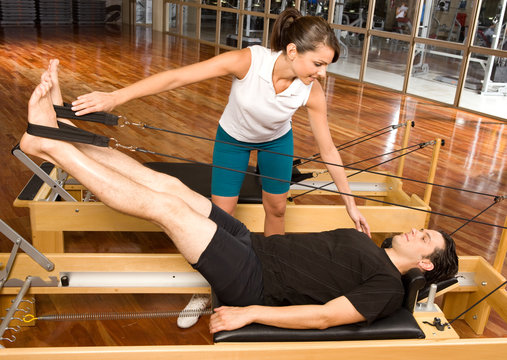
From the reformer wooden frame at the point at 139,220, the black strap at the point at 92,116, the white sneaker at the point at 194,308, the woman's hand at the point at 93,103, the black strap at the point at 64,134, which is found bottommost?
the white sneaker at the point at 194,308

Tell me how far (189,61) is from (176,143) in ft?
13.7

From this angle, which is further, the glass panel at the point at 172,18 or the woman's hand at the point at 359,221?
the glass panel at the point at 172,18

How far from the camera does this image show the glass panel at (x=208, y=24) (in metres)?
10.1

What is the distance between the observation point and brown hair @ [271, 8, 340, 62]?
5.57 feet

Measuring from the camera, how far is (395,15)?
6973 millimetres

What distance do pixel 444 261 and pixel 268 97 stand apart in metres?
0.79

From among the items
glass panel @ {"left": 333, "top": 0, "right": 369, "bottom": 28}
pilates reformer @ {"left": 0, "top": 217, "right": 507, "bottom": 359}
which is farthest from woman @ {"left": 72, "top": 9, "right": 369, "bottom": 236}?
glass panel @ {"left": 333, "top": 0, "right": 369, "bottom": 28}

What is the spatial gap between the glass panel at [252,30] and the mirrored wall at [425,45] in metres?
0.16

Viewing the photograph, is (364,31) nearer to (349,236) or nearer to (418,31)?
(418,31)

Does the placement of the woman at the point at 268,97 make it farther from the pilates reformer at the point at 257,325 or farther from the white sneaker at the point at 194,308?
the pilates reformer at the point at 257,325

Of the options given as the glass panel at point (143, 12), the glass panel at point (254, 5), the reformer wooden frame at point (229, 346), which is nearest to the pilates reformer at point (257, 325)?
the reformer wooden frame at point (229, 346)

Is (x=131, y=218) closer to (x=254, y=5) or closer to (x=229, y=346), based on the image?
(x=229, y=346)

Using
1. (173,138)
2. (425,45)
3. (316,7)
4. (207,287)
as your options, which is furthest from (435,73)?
(207,287)

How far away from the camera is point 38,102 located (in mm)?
1559
